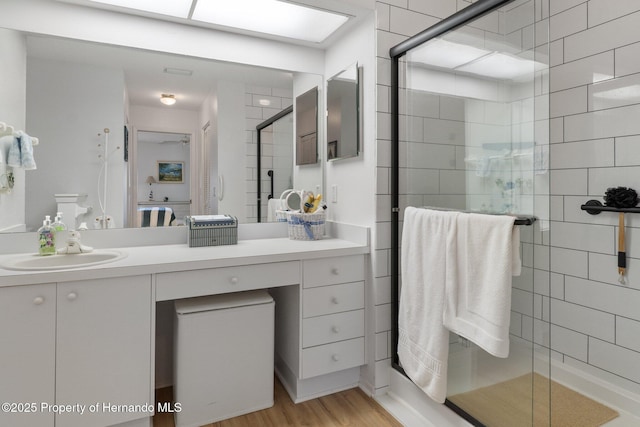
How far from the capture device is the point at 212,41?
7.37 feet

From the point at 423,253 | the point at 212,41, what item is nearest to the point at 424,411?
the point at 423,253

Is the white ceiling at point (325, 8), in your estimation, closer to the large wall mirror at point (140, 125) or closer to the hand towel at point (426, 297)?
the large wall mirror at point (140, 125)

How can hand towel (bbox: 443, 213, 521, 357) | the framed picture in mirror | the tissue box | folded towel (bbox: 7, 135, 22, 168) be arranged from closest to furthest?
1. hand towel (bbox: 443, 213, 521, 357)
2. folded towel (bbox: 7, 135, 22, 168)
3. the tissue box
4. the framed picture in mirror

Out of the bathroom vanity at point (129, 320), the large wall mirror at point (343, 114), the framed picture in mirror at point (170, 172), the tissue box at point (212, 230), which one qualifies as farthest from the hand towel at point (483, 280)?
the framed picture in mirror at point (170, 172)

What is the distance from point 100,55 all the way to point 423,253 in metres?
1.97

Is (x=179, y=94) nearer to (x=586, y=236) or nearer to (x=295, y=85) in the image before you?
(x=295, y=85)

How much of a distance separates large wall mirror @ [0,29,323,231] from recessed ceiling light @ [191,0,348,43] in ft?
0.79

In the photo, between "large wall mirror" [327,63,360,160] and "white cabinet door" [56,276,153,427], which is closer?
"white cabinet door" [56,276,153,427]

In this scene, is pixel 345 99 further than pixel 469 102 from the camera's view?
Yes

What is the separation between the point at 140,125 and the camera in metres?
2.11

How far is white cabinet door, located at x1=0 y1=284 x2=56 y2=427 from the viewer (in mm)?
1367

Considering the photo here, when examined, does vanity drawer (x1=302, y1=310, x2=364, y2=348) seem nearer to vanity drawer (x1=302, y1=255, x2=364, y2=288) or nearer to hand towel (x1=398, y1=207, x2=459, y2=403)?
vanity drawer (x1=302, y1=255, x2=364, y2=288)

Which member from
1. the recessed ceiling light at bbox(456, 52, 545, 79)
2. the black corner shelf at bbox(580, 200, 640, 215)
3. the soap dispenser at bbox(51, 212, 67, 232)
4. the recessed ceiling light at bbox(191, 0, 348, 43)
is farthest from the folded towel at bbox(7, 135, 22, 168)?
the black corner shelf at bbox(580, 200, 640, 215)

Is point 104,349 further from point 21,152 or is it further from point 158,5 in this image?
point 158,5
